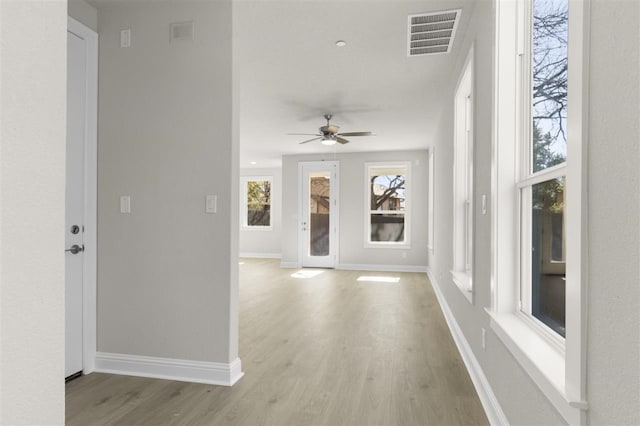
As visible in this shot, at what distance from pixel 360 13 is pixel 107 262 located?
2.55 meters

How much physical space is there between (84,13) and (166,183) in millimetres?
1331

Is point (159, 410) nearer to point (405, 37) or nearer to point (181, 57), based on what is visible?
point (181, 57)

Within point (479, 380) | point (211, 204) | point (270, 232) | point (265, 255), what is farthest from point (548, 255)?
point (265, 255)

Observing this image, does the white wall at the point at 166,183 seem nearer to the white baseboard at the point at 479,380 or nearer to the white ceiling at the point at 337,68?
the white ceiling at the point at 337,68

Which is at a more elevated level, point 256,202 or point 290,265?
point 256,202

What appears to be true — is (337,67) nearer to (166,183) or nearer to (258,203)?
(166,183)

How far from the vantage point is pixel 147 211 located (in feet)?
8.92

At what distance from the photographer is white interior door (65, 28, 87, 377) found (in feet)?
8.49

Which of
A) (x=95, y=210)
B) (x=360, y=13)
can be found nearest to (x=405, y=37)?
(x=360, y=13)

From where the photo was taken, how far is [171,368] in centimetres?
262

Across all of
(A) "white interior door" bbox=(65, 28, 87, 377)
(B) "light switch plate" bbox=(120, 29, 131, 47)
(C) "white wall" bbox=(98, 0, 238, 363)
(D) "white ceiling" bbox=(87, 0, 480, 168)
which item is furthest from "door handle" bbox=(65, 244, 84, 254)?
(D) "white ceiling" bbox=(87, 0, 480, 168)

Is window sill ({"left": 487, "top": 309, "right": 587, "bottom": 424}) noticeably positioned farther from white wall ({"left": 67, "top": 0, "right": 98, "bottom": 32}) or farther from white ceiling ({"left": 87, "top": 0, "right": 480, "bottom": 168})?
white wall ({"left": 67, "top": 0, "right": 98, "bottom": 32})

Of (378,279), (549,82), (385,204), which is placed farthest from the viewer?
(385,204)

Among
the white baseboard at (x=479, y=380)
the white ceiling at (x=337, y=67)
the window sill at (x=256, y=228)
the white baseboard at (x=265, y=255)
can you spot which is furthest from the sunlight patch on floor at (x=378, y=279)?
the window sill at (x=256, y=228)
